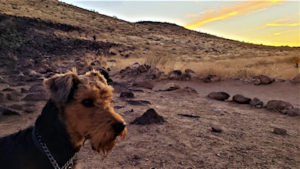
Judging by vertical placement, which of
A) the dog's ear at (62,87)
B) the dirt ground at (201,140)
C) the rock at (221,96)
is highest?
the dog's ear at (62,87)

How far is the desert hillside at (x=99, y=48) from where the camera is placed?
60.0ft

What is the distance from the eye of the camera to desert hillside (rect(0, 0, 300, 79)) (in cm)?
1828

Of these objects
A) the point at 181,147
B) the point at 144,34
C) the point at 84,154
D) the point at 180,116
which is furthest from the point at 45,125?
the point at 144,34

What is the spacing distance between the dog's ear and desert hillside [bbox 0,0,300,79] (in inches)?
491

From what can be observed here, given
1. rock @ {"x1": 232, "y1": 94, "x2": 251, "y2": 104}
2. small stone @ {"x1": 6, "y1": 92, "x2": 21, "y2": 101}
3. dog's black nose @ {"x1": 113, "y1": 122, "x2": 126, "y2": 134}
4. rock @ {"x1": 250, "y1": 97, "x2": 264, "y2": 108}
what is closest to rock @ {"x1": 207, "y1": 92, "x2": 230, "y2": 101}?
rock @ {"x1": 232, "y1": 94, "x2": 251, "y2": 104}

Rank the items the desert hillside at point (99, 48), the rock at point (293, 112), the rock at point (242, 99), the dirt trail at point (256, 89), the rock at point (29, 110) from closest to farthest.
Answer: the rock at point (29, 110) → the rock at point (293, 112) → the rock at point (242, 99) → the dirt trail at point (256, 89) → the desert hillside at point (99, 48)

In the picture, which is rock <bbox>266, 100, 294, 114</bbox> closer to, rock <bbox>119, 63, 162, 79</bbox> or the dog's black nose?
the dog's black nose

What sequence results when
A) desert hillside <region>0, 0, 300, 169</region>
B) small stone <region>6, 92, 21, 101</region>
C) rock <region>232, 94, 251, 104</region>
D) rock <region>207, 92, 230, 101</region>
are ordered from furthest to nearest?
rock <region>207, 92, 230, 101</region> < rock <region>232, 94, 251, 104</region> < small stone <region>6, 92, 21, 101</region> < desert hillside <region>0, 0, 300, 169</region>

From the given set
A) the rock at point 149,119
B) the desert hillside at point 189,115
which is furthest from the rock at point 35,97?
the rock at point 149,119

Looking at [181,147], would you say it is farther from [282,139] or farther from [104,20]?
[104,20]

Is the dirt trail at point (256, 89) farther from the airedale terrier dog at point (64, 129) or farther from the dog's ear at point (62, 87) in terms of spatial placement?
the dog's ear at point (62, 87)

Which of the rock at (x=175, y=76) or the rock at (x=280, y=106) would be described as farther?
the rock at (x=175, y=76)

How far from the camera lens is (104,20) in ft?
152

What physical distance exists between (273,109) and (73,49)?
73.0 feet
